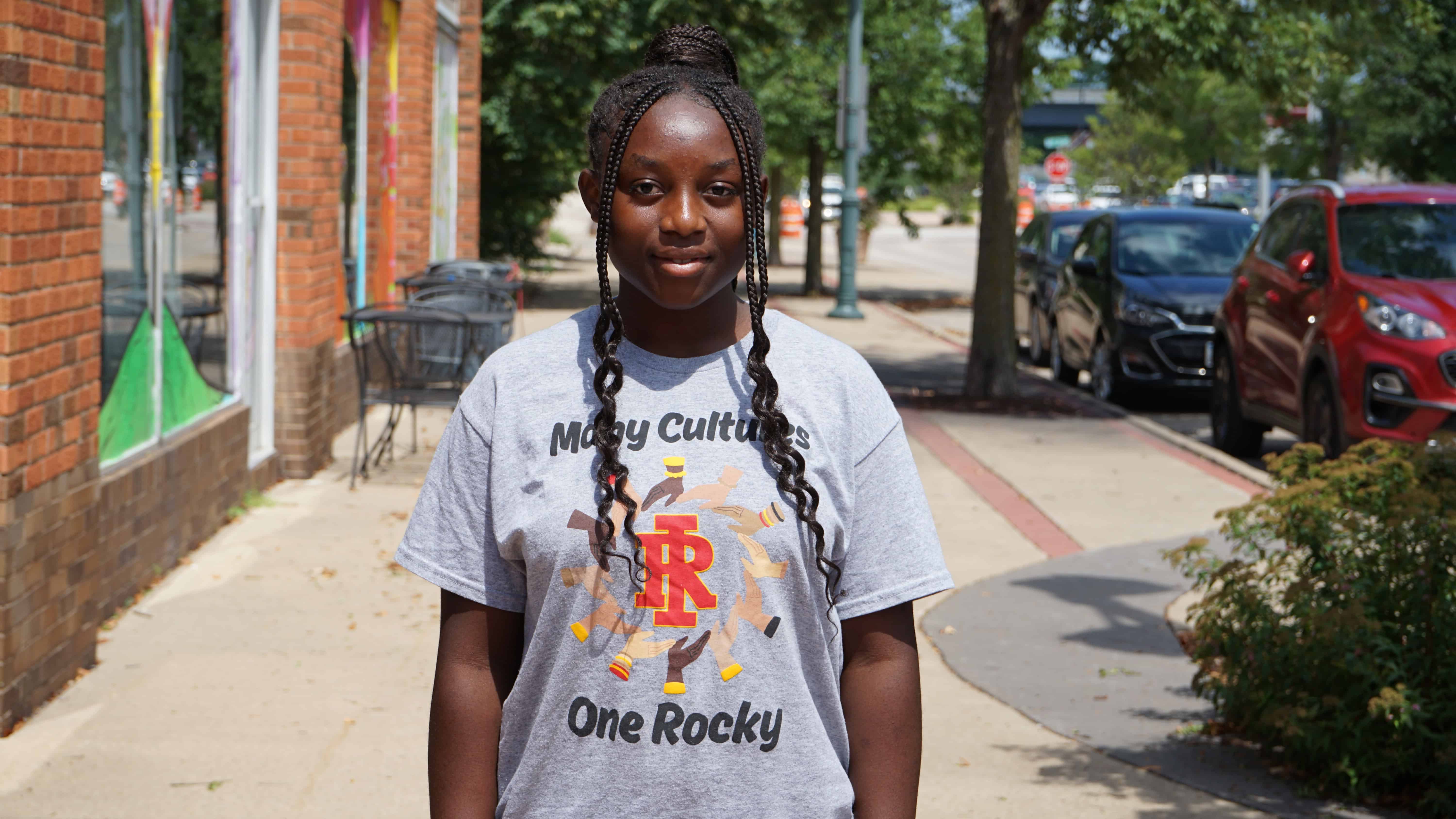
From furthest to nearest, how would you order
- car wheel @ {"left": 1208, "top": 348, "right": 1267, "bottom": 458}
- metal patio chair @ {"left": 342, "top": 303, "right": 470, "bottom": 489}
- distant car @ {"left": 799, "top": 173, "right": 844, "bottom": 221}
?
distant car @ {"left": 799, "top": 173, "right": 844, "bottom": 221}, car wheel @ {"left": 1208, "top": 348, "right": 1267, "bottom": 458}, metal patio chair @ {"left": 342, "top": 303, "right": 470, "bottom": 489}

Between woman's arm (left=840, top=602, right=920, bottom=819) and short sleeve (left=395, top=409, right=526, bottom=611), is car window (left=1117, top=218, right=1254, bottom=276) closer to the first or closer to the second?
woman's arm (left=840, top=602, right=920, bottom=819)

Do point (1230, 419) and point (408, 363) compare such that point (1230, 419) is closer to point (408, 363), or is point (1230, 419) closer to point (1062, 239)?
point (408, 363)

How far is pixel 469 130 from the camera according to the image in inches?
635

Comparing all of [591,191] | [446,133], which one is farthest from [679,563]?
[446,133]

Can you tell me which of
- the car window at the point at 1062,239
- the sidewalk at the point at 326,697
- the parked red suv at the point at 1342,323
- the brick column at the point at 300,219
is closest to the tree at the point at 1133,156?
the car window at the point at 1062,239

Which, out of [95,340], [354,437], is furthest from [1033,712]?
[354,437]

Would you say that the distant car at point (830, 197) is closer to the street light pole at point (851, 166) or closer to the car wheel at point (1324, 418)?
the street light pole at point (851, 166)

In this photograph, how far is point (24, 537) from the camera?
15.5ft

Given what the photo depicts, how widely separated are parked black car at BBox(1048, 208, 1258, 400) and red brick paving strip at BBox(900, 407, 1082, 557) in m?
2.27

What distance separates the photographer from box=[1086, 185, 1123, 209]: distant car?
44344 millimetres

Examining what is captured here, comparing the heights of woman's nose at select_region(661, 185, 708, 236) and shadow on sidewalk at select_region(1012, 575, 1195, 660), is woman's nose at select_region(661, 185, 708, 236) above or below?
above

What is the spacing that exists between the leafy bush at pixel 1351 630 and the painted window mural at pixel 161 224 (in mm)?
3841

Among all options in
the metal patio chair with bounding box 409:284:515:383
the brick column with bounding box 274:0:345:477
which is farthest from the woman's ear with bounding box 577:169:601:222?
the brick column with bounding box 274:0:345:477

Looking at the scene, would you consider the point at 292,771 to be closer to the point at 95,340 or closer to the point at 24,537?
the point at 24,537
